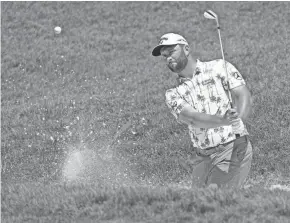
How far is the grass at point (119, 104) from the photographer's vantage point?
20.3ft

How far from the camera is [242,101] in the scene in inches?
271

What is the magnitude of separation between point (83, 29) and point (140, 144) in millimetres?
8759

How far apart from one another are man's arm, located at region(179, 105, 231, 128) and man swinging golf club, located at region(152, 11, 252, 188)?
11 millimetres

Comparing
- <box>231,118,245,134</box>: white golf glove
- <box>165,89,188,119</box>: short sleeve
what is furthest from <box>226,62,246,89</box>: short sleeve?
<box>165,89,188,119</box>: short sleeve

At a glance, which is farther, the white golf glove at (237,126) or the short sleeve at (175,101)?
the short sleeve at (175,101)

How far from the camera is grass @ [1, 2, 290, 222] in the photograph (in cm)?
619

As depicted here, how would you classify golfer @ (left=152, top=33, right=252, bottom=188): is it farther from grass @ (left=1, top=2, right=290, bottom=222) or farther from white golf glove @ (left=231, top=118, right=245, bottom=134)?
grass @ (left=1, top=2, right=290, bottom=222)

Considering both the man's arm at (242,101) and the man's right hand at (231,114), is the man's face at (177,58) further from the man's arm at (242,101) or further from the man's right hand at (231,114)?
the man's right hand at (231,114)

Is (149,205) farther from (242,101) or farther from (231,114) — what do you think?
(242,101)

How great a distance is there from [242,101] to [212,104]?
33 cm

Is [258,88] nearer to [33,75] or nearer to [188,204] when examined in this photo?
[33,75]

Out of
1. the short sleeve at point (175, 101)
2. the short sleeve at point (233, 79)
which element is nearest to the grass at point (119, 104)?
the short sleeve at point (175, 101)

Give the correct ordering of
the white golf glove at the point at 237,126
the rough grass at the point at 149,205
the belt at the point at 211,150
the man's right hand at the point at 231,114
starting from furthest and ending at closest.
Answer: the belt at the point at 211,150 < the white golf glove at the point at 237,126 < the man's right hand at the point at 231,114 < the rough grass at the point at 149,205

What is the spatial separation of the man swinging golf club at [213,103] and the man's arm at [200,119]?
11mm
